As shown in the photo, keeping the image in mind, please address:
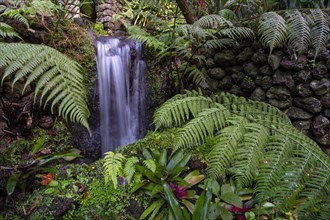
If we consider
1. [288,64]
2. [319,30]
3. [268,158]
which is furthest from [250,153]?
[288,64]

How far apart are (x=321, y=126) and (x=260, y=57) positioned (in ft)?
2.71

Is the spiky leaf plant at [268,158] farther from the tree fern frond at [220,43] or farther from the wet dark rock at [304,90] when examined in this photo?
the tree fern frond at [220,43]

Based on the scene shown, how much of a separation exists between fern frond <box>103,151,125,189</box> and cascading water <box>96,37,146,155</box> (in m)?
1.09

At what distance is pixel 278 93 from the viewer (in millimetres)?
2365

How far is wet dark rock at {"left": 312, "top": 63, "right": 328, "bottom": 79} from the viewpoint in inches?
87.0

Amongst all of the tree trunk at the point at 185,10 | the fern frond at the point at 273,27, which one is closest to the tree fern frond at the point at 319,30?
the fern frond at the point at 273,27

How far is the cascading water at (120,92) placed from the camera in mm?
3117

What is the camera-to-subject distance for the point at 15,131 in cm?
246

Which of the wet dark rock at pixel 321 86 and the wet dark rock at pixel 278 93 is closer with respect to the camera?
the wet dark rock at pixel 321 86

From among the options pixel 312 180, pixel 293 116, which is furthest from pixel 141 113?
pixel 312 180

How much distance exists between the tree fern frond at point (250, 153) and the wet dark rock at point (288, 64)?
1.08 meters

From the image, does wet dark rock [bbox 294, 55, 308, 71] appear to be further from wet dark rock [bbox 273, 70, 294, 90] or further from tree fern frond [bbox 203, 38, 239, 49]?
Result: tree fern frond [bbox 203, 38, 239, 49]

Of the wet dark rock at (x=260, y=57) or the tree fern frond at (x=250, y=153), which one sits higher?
the wet dark rock at (x=260, y=57)

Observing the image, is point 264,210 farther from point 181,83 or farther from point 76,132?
point 76,132
